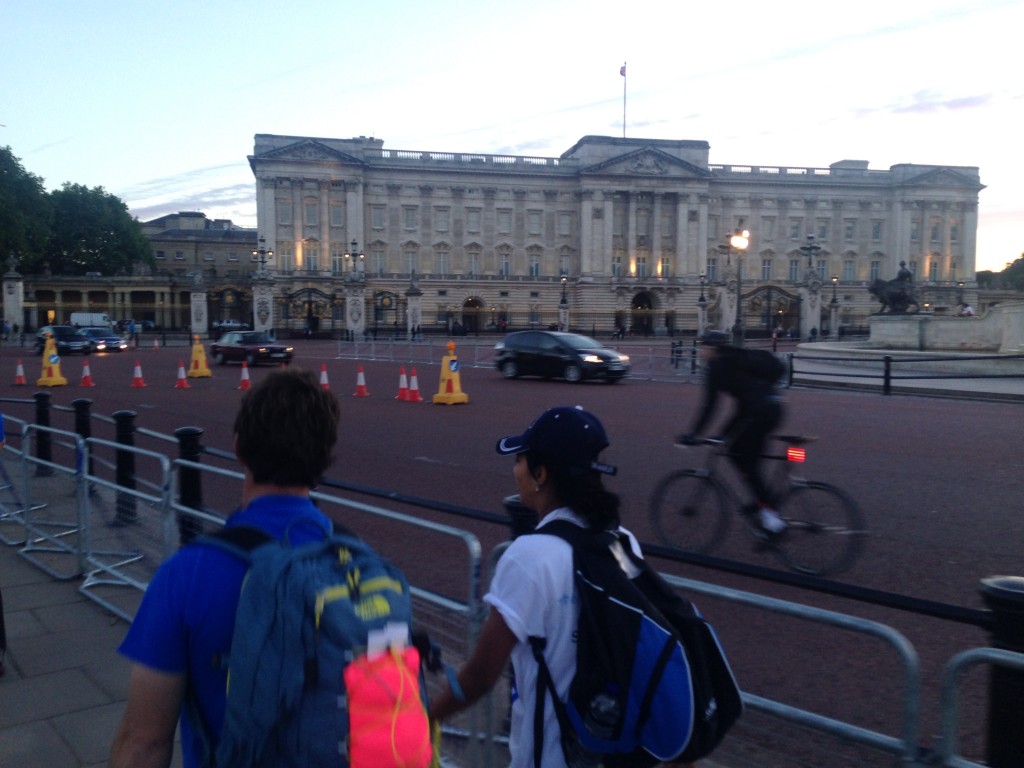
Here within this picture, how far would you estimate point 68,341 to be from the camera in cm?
4144

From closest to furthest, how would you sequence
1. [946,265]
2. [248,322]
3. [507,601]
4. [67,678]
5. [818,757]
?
1. [507,601]
2. [818,757]
3. [67,678]
4. [248,322]
5. [946,265]

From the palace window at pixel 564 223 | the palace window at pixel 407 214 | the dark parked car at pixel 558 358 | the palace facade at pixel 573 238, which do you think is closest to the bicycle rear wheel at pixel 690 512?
the dark parked car at pixel 558 358

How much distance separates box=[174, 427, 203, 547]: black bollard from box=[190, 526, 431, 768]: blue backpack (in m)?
3.79

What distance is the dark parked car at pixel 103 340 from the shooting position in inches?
1684

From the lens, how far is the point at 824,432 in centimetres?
1377

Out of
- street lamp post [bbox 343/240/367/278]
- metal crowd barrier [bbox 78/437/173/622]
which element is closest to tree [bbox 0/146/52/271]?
street lamp post [bbox 343/240/367/278]

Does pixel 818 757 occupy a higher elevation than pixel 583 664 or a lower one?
lower

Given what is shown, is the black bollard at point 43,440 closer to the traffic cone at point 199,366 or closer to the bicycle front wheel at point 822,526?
the bicycle front wheel at point 822,526

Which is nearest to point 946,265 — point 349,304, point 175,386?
point 349,304

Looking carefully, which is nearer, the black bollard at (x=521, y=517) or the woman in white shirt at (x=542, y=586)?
the woman in white shirt at (x=542, y=586)

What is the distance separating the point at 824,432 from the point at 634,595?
1251 centimetres

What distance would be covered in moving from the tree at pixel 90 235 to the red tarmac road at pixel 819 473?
73350 mm

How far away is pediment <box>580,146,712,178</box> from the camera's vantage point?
88625mm

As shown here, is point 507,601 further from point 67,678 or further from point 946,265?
point 946,265
